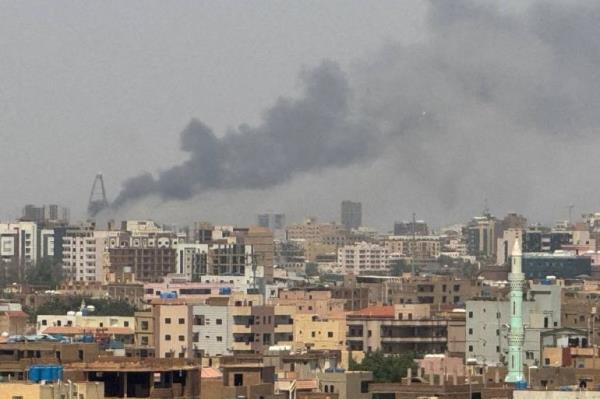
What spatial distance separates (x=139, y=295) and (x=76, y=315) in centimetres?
3382

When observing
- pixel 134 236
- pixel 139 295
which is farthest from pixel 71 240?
pixel 139 295

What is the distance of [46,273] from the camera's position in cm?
16688

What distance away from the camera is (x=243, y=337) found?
3100 inches

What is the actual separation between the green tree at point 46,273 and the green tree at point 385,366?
246 ft

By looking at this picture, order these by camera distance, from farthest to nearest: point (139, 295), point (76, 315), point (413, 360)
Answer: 1. point (139, 295)
2. point (76, 315)
3. point (413, 360)

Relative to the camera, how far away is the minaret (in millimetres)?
59969

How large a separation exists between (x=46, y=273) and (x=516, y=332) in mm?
104347

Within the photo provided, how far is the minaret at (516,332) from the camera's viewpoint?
197 feet

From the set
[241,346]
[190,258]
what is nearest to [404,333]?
[241,346]

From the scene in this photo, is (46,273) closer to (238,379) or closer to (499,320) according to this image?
(499,320)

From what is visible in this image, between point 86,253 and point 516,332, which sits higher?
point 86,253

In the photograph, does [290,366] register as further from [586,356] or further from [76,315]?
[76,315]

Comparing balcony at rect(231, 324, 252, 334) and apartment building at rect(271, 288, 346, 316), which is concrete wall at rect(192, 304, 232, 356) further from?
apartment building at rect(271, 288, 346, 316)

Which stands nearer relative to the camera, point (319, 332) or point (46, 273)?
point (319, 332)
